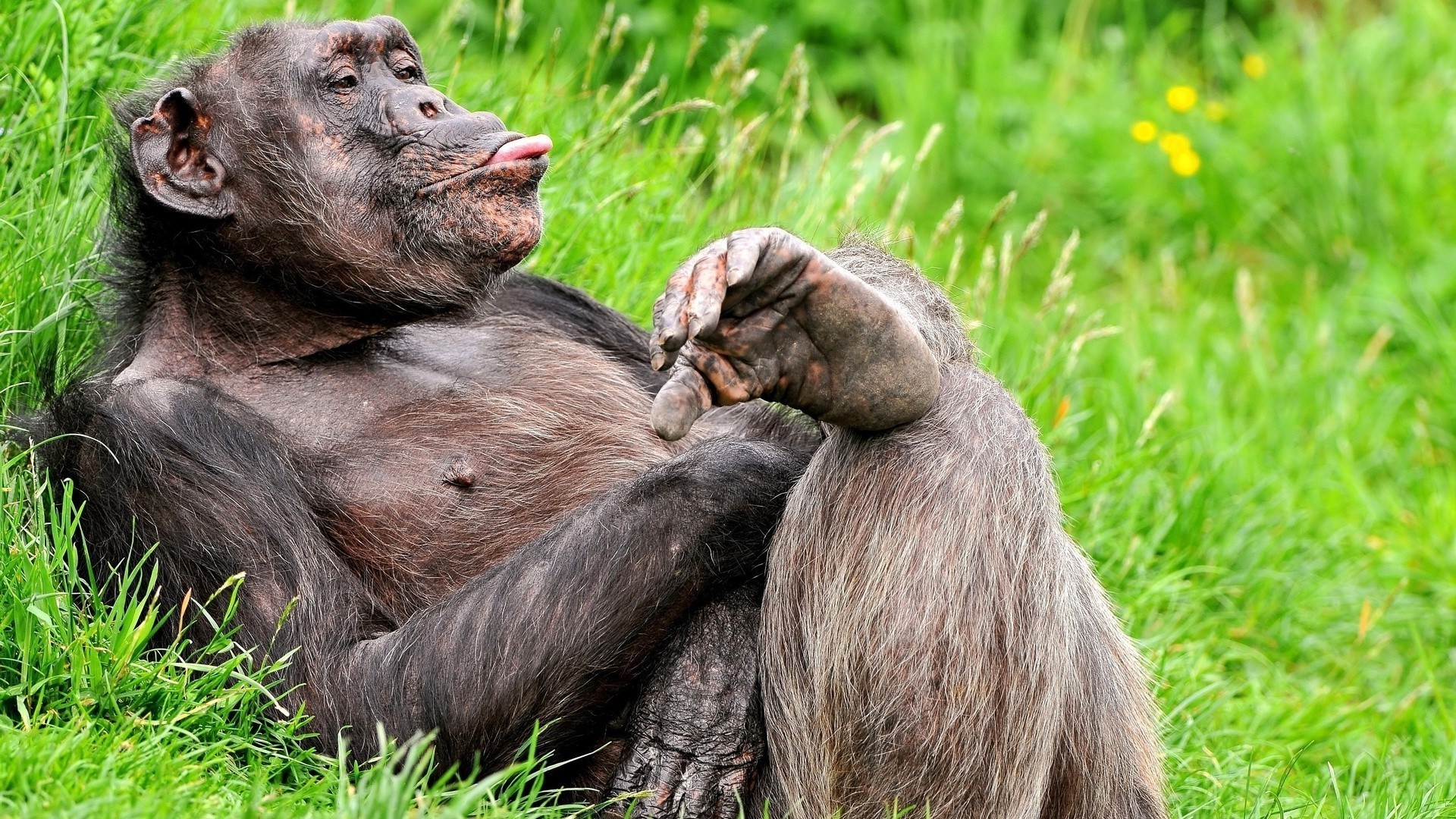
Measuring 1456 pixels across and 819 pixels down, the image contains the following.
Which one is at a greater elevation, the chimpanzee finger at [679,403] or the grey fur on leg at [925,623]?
the chimpanzee finger at [679,403]

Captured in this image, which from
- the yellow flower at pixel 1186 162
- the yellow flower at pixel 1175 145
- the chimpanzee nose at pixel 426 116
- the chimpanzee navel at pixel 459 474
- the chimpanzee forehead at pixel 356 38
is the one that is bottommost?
the yellow flower at pixel 1186 162

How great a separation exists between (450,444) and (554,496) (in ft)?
0.87

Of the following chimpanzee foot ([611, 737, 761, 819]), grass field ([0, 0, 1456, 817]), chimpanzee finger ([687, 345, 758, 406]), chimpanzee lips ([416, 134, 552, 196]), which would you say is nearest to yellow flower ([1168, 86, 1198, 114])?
grass field ([0, 0, 1456, 817])

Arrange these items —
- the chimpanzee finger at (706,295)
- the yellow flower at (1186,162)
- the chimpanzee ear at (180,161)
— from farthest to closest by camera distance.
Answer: the yellow flower at (1186,162)
the chimpanzee ear at (180,161)
the chimpanzee finger at (706,295)

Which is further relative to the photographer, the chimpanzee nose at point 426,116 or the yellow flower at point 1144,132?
the yellow flower at point 1144,132

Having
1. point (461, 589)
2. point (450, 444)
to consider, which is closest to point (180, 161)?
point (450, 444)

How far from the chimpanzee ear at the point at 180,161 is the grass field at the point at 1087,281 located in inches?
21.8

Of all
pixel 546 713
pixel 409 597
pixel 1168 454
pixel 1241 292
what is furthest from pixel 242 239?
pixel 1241 292

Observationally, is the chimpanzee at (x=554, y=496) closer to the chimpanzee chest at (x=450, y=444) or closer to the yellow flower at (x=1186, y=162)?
the chimpanzee chest at (x=450, y=444)

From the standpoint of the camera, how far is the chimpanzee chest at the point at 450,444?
3926 millimetres

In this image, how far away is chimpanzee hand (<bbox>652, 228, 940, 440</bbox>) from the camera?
3168 mm

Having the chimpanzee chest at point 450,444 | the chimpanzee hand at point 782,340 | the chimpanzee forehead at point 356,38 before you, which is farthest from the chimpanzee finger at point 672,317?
the chimpanzee forehead at point 356,38

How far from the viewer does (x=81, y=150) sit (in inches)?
199

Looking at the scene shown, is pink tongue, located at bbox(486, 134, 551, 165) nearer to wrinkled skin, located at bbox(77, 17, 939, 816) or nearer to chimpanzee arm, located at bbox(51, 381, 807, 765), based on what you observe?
wrinkled skin, located at bbox(77, 17, 939, 816)
